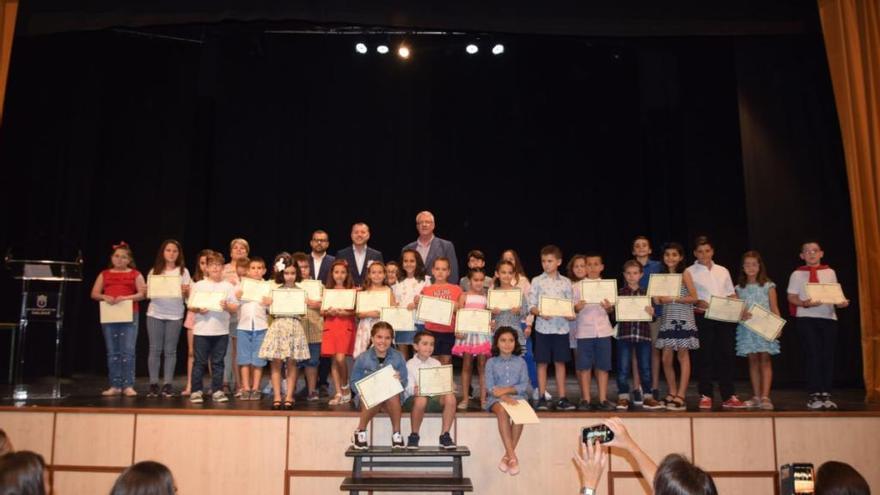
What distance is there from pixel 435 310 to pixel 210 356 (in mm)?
2368

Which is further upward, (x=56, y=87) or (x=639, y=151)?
(x=56, y=87)

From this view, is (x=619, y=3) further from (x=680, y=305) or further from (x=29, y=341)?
(x=29, y=341)

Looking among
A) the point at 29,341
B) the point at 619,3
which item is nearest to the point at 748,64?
the point at 619,3

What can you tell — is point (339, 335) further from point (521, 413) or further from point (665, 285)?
point (665, 285)

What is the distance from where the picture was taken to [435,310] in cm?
616

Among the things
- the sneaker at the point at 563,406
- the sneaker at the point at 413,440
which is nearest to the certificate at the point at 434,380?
the sneaker at the point at 413,440

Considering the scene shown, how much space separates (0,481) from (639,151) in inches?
357

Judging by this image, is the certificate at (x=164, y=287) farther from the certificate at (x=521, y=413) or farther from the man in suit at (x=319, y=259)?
the certificate at (x=521, y=413)

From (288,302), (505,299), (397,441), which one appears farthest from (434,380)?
(288,302)

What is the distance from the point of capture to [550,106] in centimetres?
1011

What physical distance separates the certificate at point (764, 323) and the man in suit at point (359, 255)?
3.70 m

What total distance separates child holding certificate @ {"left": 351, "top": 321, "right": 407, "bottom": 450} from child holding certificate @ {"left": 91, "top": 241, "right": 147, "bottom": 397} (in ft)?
8.69

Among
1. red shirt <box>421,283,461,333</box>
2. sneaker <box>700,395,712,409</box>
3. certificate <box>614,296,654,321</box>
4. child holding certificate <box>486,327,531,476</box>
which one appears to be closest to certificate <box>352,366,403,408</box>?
child holding certificate <box>486,327,531,476</box>

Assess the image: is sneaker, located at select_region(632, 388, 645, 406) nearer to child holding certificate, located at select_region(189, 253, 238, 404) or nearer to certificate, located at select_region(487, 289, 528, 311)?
certificate, located at select_region(487, 289, 528, 311)
